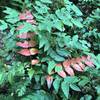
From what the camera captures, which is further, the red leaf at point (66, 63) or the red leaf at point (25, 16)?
the red leaf at point (25, 16)

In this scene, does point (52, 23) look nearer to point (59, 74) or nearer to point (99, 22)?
point (59, 74)

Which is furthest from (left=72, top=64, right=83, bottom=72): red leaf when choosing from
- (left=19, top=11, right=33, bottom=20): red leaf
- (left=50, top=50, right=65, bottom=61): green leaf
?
(left=19, top=11, right=33, bottom=20): red leaf

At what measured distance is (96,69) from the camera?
9.18ft

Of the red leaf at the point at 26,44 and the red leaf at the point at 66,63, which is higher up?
the red leaf at the point at 26,44

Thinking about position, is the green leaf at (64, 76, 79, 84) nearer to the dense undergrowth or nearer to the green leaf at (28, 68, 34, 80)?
the dense undergrowth

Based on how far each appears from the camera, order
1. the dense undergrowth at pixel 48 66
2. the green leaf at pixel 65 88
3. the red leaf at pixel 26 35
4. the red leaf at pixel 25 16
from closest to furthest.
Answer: the green leaf at pixel 65 88, the dense undergrowth at pixel 48 66, the red leaf at pixel 26 35, the red leaf at pixel 25 16

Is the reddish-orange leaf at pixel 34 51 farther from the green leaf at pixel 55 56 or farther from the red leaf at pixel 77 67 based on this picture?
the red leaf at pixel 77 67

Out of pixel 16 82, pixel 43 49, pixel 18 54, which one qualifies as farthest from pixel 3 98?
pixel 43 49

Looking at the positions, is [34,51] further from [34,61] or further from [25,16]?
[25,16]

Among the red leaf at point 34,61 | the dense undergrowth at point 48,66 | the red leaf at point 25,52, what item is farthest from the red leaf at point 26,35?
the red leaf at point 34,61

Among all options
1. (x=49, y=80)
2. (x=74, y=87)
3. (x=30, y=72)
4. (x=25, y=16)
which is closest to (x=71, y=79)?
(x=74, y=87)

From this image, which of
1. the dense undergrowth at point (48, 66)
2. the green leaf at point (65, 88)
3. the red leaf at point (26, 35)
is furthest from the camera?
the red leaf at point (26, 35)

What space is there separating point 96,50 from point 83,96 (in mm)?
1334

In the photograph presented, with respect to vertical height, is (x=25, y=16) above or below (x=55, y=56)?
above
